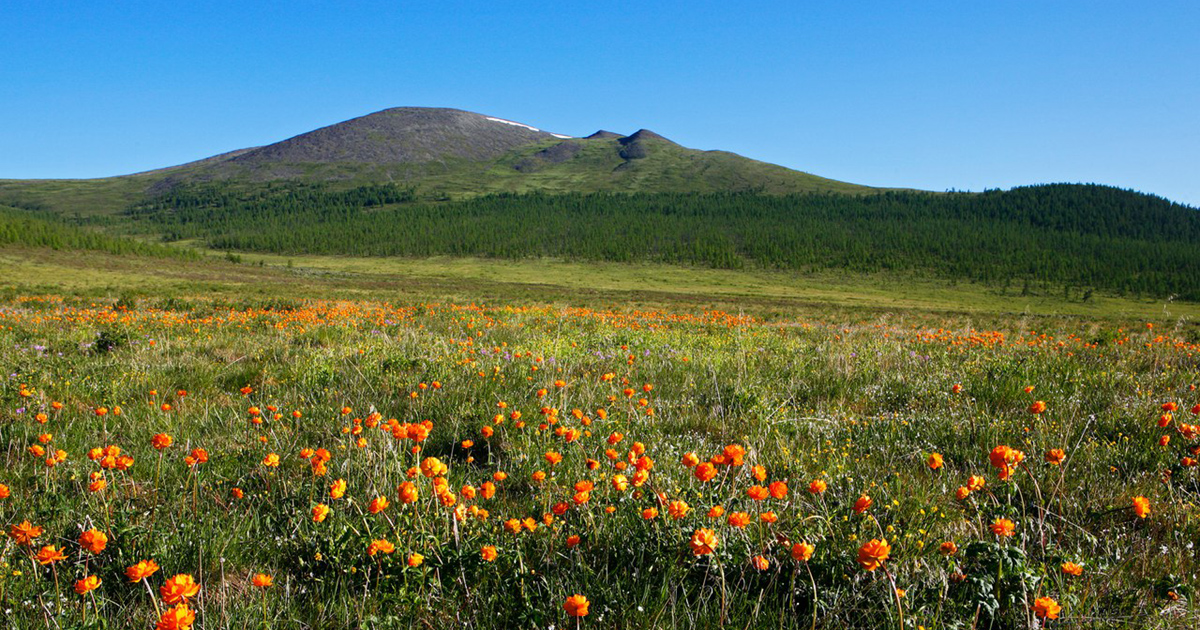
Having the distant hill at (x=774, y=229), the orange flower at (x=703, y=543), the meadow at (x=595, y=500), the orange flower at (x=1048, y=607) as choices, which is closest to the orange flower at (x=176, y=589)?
the meadow at (x=595, y=500)

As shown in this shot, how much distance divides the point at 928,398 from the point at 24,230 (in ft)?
305

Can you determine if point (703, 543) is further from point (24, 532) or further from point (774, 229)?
point (774, 229)

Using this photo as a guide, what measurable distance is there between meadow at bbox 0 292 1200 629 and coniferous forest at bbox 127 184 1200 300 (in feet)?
331

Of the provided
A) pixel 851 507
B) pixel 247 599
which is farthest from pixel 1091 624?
pixel 247 599

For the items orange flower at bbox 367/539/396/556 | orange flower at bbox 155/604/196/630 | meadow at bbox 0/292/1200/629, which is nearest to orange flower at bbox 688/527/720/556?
meadow at bbox 0/292/1200/629

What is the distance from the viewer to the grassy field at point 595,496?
1.79 m

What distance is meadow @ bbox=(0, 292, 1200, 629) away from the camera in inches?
70.3

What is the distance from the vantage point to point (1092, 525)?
2.39 meters

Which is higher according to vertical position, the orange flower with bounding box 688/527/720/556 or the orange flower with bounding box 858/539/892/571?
the orange flower with bounding box 858/539/892/571

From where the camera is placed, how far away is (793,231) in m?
129

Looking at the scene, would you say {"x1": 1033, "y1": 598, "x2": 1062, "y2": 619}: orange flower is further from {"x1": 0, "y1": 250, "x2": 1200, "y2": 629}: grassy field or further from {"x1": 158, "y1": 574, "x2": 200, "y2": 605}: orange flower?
{"x1": 158, "y1": 574, "x2": 200, "y2": 605}: orange flower

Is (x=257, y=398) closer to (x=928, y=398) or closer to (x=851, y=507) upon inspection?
(x=851, y=507)

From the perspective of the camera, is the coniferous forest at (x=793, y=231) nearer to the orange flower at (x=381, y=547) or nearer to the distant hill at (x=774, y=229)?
the distant hill at (x=774, y=229)

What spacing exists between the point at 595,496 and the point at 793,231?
135 metres
